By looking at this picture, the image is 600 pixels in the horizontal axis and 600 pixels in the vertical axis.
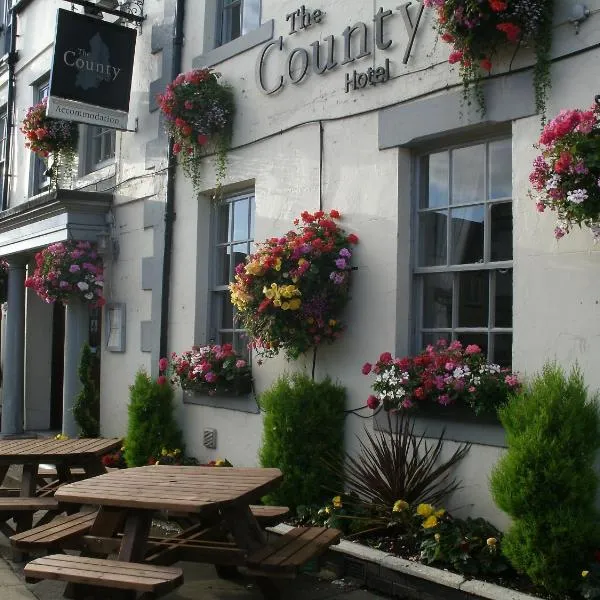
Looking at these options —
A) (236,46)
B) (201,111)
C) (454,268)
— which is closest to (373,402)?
(454,268)

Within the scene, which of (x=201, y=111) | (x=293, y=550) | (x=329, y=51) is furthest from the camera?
(x=201, y=111)

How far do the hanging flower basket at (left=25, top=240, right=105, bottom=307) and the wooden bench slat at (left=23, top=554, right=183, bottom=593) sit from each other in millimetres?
5054

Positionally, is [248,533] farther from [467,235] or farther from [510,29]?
[510,29]

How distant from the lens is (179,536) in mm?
5395

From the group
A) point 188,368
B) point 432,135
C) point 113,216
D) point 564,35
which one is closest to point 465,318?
point 432,135

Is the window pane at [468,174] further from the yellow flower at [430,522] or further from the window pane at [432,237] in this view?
the yellow flower at [430,522]

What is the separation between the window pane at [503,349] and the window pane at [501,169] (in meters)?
0.93

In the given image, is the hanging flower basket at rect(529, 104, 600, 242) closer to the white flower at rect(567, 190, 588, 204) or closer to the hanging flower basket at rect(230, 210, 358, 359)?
the white flower at rect(567, 190, 588, 204)

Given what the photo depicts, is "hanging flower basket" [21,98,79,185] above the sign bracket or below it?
below

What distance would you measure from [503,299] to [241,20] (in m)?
4.09

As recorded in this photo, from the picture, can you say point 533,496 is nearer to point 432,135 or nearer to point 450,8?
point 432,135

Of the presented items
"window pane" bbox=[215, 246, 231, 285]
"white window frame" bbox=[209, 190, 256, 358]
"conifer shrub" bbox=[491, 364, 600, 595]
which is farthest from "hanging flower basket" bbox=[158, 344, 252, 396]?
"conifer shrub" bbox=[491, 364, 600, 595]

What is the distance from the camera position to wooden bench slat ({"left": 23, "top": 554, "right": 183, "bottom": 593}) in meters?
4.21

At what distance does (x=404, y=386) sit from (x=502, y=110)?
1.89 m
